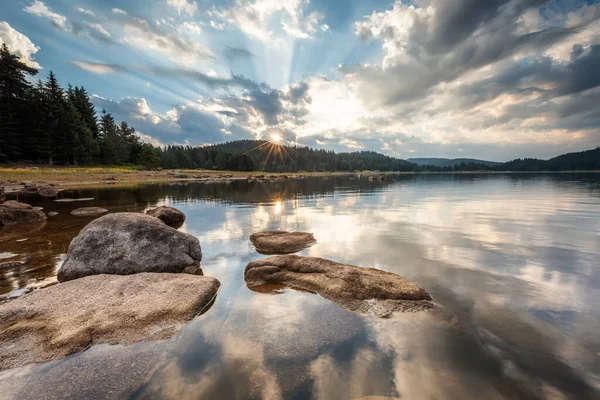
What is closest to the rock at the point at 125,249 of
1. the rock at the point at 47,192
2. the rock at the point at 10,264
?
the rock at the point at 10,264

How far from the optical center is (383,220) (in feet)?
60.3

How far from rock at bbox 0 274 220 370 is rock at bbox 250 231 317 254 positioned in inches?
165

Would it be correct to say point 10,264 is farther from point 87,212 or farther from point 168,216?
point 87,212

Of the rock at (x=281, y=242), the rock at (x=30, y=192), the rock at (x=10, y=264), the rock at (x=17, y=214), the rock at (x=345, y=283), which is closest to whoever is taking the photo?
the rock at (x=345, y=283)

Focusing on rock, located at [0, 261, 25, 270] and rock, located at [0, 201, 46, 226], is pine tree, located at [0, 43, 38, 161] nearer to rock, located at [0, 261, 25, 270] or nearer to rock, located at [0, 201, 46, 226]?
rock, located at [0, 201, 46, 226]

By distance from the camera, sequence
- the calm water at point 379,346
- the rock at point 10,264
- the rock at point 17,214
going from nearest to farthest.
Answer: the calm water at point 379,346
the rock at point 10,264
the rock at point 17,214

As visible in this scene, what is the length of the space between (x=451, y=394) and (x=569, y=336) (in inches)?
141

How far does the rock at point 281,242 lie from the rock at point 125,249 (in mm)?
3068

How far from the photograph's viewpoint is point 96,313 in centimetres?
604

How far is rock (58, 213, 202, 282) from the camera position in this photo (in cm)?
877

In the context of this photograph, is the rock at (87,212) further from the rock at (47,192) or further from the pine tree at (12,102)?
the pine tree at (12,102)

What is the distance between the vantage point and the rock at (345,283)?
261 inches

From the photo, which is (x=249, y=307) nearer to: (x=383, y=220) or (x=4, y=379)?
(x=4, y=379)

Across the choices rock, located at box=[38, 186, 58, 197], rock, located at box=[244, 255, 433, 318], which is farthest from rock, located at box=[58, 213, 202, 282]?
rock, located at box=[38, 186, 58, 197]
